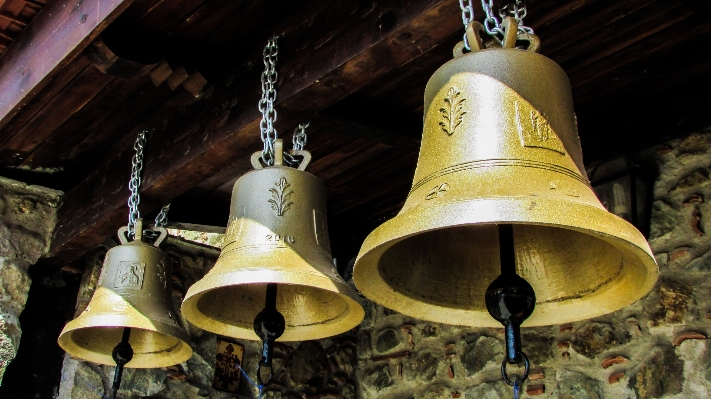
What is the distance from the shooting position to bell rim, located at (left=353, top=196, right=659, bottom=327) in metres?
1.24

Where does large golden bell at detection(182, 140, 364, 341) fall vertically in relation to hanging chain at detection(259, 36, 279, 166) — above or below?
below

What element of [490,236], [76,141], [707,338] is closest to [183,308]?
[490,236]

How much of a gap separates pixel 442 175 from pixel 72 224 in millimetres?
1998

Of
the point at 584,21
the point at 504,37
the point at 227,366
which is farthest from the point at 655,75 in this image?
the point at 227,366

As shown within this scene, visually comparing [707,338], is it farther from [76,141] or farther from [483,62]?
[76,141]

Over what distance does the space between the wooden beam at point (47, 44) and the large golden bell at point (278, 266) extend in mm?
551

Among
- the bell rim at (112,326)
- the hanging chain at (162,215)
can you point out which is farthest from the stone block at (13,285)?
the hanging chain at (162,215)

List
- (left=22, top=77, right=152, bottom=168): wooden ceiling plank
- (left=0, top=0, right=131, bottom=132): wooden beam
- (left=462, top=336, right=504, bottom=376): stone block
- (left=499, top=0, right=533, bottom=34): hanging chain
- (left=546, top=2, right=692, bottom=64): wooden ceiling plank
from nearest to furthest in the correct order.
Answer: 1. (left=499, top=0, right=533, bottom=34): hanging chain
2. (left=0, top=0, right=131, bottom=132): wooden beam
3. (left=546, top=2, right=692, bottom=64): wooden ceiling plank
4. (left=22, top=77, right=152, bottom=168): wooden ceiling plank
5. (left=462, top=336, right=504, bottom=376): stone block

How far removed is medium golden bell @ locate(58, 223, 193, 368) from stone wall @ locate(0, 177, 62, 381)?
16.6 inches

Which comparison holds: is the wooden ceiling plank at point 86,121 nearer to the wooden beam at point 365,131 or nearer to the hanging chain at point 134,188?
the hanging chain at point 134,188

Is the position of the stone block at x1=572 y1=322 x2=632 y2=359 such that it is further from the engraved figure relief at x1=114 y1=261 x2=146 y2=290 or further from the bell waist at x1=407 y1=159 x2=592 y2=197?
the engraved figure relief at x1=114 y1=261 x2=146 y2=290

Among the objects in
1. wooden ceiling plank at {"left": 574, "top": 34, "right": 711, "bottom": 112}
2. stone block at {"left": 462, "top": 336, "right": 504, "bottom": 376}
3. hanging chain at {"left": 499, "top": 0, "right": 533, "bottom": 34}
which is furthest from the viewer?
stone block at {"left": 462, "top": 336, "right": 504, "bottom": 376}

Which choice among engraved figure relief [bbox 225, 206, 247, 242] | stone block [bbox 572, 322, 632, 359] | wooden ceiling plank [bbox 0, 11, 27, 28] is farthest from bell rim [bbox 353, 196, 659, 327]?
wooden ceiling plank [bbox 0, 11, 27, 28]

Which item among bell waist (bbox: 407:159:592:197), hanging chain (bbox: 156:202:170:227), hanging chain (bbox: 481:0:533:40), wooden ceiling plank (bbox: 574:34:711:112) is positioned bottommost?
bell waist (bbox: 407:159:592:197)
